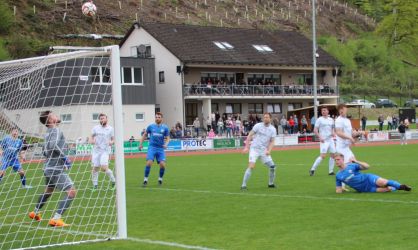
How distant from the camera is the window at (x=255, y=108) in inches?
2421

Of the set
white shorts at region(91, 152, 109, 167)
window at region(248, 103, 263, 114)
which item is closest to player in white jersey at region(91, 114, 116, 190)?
white shorts at region(91, 152, 109, 167)

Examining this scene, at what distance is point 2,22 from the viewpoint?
2601 inches

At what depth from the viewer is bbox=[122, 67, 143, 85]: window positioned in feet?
177

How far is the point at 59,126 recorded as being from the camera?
1410 cm

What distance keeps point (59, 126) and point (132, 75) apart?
40700 millimetres

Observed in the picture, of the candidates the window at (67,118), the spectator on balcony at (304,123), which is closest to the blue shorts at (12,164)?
the window at (67,118)

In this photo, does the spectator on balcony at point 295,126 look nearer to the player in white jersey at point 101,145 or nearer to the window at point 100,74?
the player in white jersey at point 101,145

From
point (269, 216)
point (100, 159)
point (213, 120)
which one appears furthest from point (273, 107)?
point (269, 216)

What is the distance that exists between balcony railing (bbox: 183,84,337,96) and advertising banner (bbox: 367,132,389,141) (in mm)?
13328

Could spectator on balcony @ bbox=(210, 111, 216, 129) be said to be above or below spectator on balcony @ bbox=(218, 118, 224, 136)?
above

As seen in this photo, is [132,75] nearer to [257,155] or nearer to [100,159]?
[100,159]

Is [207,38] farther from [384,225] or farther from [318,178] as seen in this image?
[384,225]

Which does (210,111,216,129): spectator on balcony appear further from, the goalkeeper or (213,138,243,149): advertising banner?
the goalkeeper

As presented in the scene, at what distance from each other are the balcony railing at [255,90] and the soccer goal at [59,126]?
1528 inches
